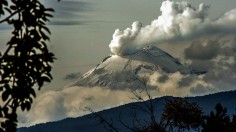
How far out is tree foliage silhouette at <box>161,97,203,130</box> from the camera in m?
40.2

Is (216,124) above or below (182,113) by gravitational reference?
above

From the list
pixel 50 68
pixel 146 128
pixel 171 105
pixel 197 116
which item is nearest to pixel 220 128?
pixel 197 116

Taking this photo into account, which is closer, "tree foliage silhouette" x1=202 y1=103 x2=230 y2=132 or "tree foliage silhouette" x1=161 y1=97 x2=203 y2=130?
"tree foliage silhouette" x1=161 y1=97 x2=203 y2=130

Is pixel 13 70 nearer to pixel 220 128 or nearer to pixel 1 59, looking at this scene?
pixel 1 59

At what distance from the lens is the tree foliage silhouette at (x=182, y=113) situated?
40172mm

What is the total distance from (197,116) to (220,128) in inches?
211

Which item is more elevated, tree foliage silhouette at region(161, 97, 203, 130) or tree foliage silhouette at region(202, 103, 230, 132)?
tree foliage silhouette at region(202, 103, 230, 132)

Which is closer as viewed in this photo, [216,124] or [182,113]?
[182,113]

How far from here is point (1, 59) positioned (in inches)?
549

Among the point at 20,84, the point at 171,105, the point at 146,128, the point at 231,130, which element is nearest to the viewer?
the point at 20,84

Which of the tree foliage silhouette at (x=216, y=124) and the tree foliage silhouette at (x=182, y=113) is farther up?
the tree foliage silhouette at (x=216, y=124)

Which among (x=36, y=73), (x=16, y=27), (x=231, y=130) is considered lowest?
(x=36, y=73)

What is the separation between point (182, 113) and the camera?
4178 cm

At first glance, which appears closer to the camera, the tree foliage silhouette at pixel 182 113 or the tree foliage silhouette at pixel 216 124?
the tree foliage silhouette at pixel 182 113
